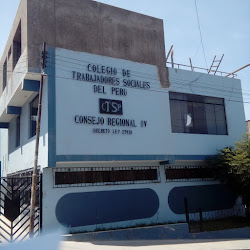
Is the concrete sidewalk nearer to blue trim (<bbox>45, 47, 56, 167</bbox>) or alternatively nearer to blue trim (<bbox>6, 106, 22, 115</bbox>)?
blue trim (<bbox>45, 47, 56, 167</bbox>)

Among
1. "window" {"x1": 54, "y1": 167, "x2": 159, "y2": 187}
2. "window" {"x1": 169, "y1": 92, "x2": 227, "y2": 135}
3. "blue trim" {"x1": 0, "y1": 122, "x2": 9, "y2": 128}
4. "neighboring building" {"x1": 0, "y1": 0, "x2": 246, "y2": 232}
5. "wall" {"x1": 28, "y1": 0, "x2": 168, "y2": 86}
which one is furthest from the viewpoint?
"blue trim" {"x1": 0, "y1": 122, "x2": 9, "y2": 128}

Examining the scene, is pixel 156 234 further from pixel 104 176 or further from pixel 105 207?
pixel 104 176

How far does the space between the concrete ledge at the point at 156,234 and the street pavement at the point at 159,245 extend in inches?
11.4

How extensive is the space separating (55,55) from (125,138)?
15.4 feet

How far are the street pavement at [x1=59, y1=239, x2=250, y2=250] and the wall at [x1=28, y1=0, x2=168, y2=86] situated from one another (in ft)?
23.3

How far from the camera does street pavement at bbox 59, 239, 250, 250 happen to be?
10852 millimetres

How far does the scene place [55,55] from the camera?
13344 mm

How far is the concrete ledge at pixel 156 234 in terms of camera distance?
11812 mm

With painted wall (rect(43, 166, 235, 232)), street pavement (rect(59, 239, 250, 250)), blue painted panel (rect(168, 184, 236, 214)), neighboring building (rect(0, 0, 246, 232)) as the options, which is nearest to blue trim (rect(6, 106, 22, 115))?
neighboring building (rect(0, 0, 246, 232))

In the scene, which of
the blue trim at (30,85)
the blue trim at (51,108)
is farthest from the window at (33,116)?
the blue trim at (51,108)

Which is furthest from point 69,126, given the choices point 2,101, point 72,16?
point 2,101

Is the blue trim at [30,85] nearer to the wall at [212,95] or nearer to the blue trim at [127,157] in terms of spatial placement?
the blue trim at [127,157]

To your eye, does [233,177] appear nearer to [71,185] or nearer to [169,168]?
[169,168]

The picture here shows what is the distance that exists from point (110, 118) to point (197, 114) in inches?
216
